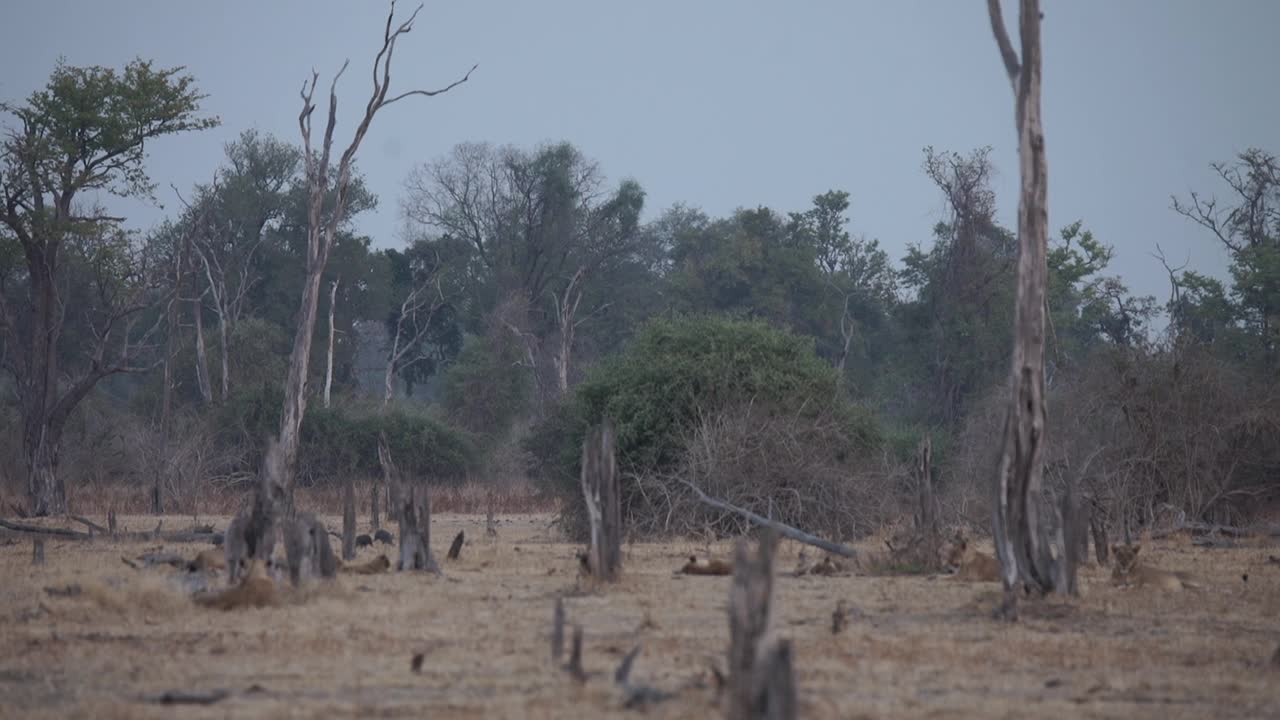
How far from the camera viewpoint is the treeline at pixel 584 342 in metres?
22.7

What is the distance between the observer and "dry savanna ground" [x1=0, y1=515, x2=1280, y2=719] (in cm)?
708

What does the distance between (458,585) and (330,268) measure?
41845 millimetres

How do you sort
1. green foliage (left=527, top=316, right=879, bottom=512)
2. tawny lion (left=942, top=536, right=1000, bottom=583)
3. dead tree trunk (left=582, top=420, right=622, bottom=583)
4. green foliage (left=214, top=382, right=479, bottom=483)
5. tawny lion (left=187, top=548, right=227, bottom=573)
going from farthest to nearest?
green foliage (left=214, top=382, right=479, bottom=483), green foliage (left=527, top=316, right=879, bottom=512), tawny lion (left=942, top=536, right=1000, bottom=583), tawny lion (left=187, top=548, right=227, bottom=573), dead tree trunk (left=582, top=420, right=622, bottom=583)

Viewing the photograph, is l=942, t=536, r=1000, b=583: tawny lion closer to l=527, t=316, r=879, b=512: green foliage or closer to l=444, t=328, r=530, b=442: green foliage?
l=527, t=316, r=879, b=512: green foliage

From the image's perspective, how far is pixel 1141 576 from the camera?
1261 cm

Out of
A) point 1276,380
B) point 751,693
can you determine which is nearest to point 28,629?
point 751,693

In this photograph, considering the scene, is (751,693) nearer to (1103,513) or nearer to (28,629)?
(28,629)

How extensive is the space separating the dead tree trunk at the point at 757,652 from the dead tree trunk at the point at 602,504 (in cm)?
702

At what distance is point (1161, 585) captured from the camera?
40.9ft

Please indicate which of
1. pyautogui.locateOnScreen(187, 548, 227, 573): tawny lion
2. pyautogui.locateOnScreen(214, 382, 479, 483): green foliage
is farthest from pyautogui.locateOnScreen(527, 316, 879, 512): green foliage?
pyautogui.locateOnScreen(214, 382, 479, 483): green foliage

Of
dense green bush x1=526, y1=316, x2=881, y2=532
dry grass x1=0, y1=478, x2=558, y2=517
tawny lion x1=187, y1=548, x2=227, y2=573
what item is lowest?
tawny lion x1=187, y1=548, x2=227, y2=573

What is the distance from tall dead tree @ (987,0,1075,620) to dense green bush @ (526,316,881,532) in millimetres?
8976

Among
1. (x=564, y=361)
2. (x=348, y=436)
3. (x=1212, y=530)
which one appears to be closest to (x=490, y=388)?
(x=564, y=361)

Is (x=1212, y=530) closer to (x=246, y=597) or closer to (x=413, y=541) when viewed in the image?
(x=413, y=541)
